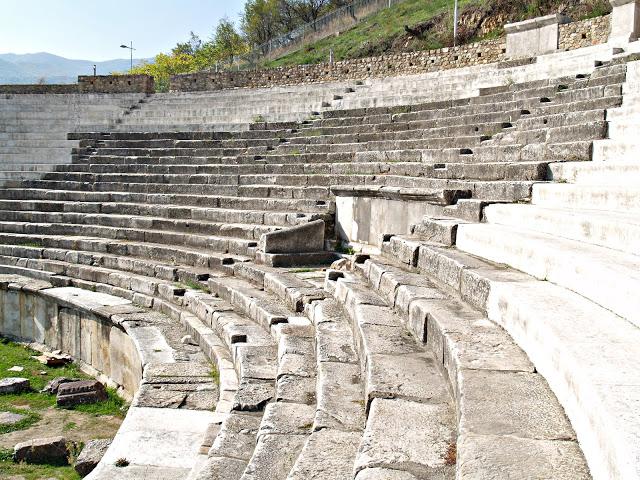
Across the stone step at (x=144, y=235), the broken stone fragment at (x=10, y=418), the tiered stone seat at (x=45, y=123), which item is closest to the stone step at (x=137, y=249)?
the stone step at (x=144, y=235)

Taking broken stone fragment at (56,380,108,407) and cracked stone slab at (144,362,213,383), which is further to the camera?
broken stone fragment at (56,380,108,407)

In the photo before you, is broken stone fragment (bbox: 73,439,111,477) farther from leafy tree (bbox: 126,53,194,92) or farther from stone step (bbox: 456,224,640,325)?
leafy tree (bbox: 126,53,194,92)

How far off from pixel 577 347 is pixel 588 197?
306 cm

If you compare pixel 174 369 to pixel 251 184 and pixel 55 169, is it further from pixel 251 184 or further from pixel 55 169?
pixel 55 169

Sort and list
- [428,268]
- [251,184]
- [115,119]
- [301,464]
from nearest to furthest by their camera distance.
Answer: [301,464] → [428,268] → [251,184] → [115,119]

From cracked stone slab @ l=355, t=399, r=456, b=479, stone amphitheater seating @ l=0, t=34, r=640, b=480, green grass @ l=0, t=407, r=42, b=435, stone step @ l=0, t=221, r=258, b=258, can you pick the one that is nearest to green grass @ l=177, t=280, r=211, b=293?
stone amphitheater seating @ l=0, t=34, r=640, b=480

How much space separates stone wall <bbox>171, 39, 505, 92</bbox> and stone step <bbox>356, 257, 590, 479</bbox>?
15036mm

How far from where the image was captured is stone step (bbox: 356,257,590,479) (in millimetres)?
2318

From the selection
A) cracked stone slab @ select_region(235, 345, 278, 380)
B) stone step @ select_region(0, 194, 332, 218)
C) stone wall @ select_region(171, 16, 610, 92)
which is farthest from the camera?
stone wall @ select_region(171, 16, 610, 92)

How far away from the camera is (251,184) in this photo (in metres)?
11.6

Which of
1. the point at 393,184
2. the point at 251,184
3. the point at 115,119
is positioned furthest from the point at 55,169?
the point at 393,184

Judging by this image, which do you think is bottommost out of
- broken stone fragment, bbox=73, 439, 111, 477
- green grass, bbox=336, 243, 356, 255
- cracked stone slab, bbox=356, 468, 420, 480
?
broken stone fragment, bbox=73, 439, 111, 477

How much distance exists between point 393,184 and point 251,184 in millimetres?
3310

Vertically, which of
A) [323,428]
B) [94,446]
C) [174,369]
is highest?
[323,428]
